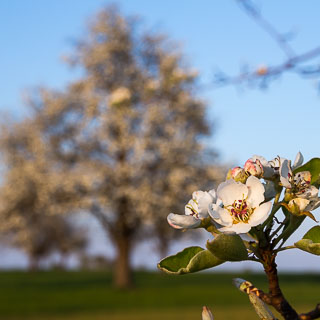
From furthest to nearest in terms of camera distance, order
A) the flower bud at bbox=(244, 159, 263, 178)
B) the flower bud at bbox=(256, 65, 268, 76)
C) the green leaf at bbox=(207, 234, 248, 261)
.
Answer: the flower bud at bbox=(256, 65, 268, 76) < the flower bud at bbox=(244, 159, 263, 178) < the green leaf at bbox=(207, 234, 248, 261)

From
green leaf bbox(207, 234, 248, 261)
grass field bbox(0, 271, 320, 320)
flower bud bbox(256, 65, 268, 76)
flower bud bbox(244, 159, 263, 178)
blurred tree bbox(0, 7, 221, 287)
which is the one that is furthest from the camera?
blurred tree bbox(0, 7, 221, 287)

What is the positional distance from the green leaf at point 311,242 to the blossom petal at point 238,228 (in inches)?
3.4

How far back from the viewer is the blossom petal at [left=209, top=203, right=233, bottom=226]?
0.84m

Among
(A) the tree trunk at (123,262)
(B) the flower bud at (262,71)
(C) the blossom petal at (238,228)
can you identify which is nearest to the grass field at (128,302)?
(A) the tree trunk at (123,262)

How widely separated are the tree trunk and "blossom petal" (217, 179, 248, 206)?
22685 millimetres

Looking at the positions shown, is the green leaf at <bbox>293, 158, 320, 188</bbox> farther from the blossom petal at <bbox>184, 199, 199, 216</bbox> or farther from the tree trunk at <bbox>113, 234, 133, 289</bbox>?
the tree trunk at <bbox>113, 234, 133, 289</bbox>

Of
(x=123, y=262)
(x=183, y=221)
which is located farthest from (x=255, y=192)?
(x=123, y=262)

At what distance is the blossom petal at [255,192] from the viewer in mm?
843

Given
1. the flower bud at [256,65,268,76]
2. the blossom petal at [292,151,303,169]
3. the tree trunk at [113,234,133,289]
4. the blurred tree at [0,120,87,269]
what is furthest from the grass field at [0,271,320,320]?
the blossom petal at [292,151,303,169]

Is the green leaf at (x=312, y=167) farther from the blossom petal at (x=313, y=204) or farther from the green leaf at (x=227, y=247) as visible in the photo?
the green leaf at (x=227, y=247)

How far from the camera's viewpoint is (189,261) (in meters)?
0.90

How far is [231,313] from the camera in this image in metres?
16.4

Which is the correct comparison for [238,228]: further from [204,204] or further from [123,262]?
[123,262]

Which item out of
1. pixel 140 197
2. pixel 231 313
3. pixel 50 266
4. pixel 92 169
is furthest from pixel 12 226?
pixel 50 266
